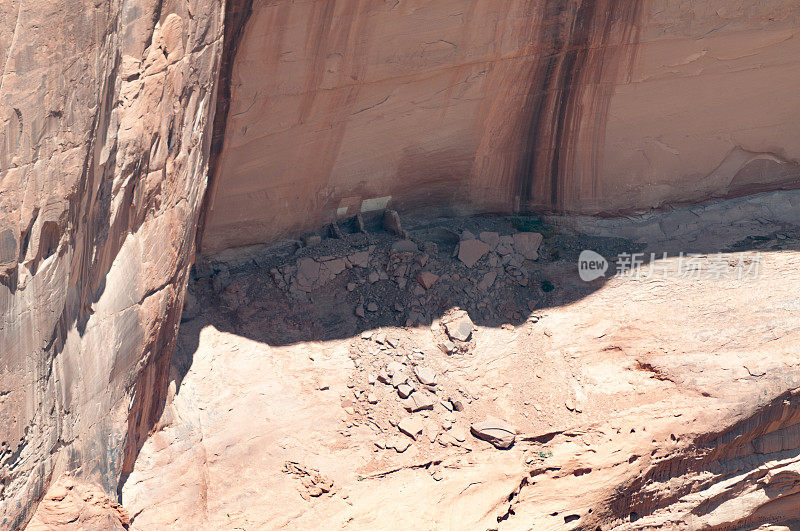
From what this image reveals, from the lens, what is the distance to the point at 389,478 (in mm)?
6090

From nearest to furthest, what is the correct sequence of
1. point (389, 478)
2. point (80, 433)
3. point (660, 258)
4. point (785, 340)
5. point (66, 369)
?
point (66, 369), point (80, 433), point (389, 478), point (785, 340), point (660, 258)

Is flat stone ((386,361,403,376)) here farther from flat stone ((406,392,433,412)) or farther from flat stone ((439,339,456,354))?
flat stone ((439,339,456,354))

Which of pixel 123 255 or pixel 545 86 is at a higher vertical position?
pixel 545 86

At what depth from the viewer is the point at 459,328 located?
7.61 metres

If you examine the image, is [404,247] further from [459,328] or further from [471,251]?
[459,328]

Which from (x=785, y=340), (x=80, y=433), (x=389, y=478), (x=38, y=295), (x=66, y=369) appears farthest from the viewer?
Result: (x=785, y=340)

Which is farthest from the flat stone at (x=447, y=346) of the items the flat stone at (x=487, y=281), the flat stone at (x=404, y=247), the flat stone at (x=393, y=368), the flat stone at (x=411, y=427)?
the flat stone at (x=404, y=247)

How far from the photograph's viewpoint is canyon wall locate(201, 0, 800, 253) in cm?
693

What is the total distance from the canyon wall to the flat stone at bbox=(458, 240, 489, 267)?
662 mm

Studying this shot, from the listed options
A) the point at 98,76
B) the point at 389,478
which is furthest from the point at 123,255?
the point at 389,478

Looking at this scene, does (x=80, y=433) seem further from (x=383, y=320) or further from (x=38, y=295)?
(x=383, y=320)

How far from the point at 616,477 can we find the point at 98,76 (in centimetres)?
483

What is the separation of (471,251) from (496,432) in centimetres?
215

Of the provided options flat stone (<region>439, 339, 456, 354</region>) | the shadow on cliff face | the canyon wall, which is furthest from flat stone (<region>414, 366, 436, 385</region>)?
the canyon wall
